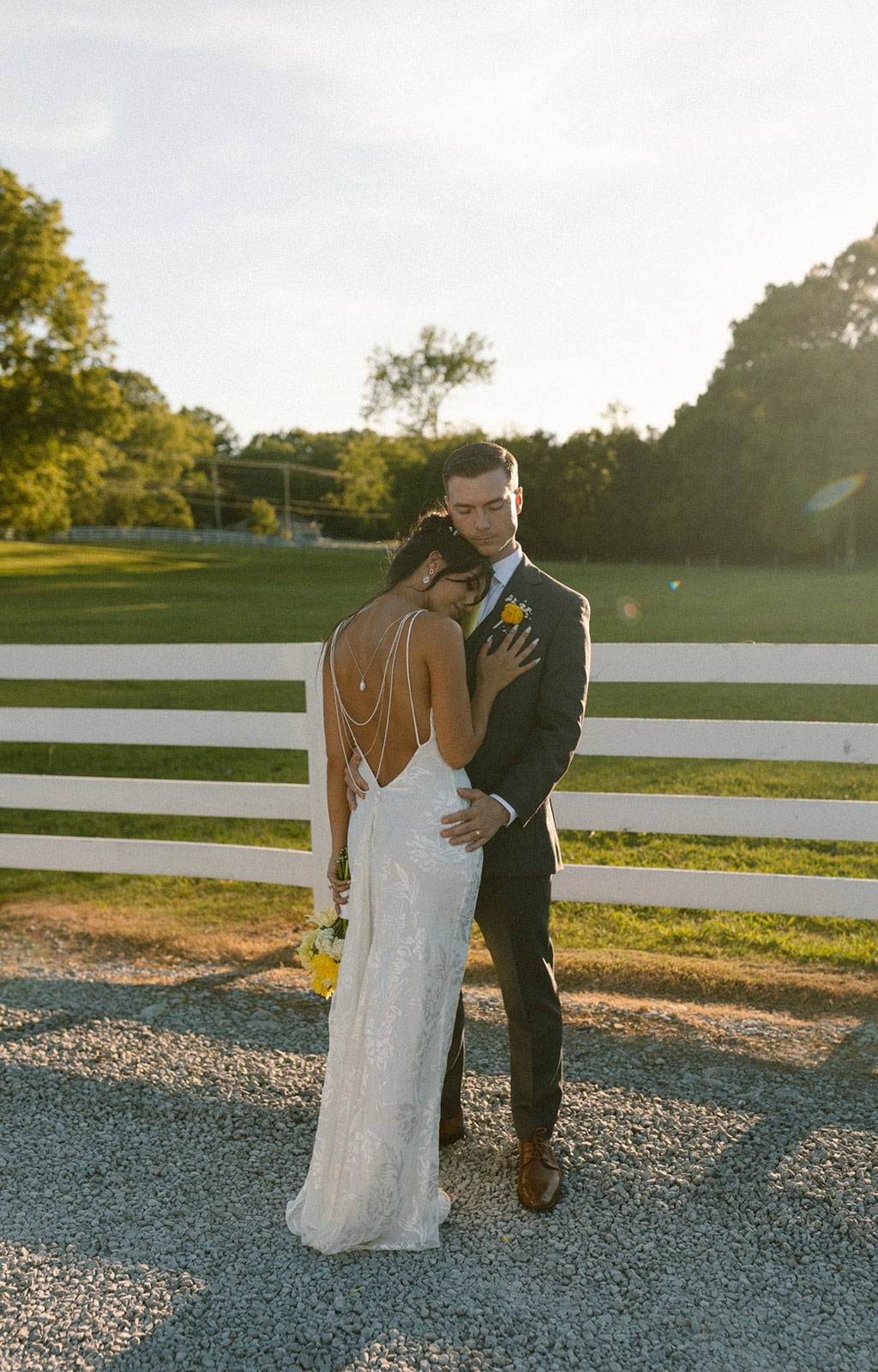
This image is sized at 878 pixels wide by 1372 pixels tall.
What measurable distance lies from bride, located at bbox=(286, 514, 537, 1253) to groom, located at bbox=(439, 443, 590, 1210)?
12 cm

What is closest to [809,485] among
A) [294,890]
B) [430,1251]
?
[294,890]

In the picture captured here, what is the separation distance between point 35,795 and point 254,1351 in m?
4.17

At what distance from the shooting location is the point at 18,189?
3225 cm

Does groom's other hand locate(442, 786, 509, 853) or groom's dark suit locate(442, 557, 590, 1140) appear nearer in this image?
groom's other hand locate(442, 786, 509, 853)

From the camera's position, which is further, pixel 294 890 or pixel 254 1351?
pixel 294 890

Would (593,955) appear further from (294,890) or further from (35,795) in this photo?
(35,795)

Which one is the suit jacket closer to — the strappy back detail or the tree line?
the strappy back detail

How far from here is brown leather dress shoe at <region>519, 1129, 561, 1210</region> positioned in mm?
3264

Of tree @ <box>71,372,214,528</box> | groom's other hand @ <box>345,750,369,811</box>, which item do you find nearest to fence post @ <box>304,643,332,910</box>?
groom's other hand @ <box>345,750,369,811</box>

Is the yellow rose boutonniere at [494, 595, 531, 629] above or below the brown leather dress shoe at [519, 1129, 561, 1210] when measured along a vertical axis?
above

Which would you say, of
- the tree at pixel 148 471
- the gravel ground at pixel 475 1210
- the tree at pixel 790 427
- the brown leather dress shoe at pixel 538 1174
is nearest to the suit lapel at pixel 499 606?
the brown leather dress shoe at pixel 538 1174

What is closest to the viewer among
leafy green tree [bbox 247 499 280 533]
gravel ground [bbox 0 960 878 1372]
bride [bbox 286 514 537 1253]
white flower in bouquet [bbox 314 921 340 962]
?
gravel ground [bbox 0 960 878 1372]

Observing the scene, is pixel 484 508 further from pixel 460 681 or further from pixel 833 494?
pixel 833 494

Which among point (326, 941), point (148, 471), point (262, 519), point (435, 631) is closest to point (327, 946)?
point (326, 941)
